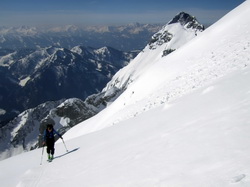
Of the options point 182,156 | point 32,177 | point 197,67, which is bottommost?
Answer: point 32,177

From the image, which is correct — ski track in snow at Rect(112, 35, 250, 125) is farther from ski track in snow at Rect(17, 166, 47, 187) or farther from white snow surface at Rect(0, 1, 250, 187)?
ski track in snow at Rect(17, 166, 47, 187)

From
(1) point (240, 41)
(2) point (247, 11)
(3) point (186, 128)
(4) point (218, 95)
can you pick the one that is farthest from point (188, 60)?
(3) point (186, 128)

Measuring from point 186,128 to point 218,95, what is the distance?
405 cm

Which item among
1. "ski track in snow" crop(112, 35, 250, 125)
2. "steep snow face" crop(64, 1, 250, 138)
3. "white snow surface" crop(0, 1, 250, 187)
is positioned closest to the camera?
"white snow surface" crop(0, 1, 250, 187)

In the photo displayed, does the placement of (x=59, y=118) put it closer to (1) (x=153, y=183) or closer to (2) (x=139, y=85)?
(2) (x=139, y=85)

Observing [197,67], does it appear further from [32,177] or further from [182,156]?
[182,156]

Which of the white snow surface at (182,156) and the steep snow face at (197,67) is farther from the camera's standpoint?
the steep snow face at (197,67)

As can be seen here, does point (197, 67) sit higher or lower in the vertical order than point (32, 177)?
higher

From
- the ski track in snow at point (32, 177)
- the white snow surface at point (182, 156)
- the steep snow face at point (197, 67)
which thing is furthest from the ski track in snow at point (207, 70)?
the ski track in snow at point (32, 177)

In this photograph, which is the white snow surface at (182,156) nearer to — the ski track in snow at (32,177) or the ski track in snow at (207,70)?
the ski track in snow at (32,177)

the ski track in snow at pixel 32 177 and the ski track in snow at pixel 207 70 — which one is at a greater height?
the ski track in snow at pixel 207 70

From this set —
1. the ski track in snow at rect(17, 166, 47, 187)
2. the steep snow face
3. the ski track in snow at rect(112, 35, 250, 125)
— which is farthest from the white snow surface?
the steep snow face

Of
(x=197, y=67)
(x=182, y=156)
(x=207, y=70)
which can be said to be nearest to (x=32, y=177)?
(x=182, y=156)

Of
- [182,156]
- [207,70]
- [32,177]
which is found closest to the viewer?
[182,156]
